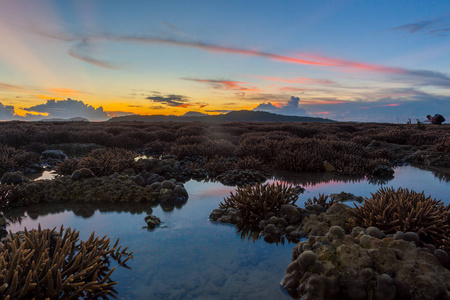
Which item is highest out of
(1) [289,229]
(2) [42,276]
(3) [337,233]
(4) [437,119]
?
(4) [437,119]

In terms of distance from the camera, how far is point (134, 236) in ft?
14.6

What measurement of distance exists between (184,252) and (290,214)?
202 cm

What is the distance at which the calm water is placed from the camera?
121 inches

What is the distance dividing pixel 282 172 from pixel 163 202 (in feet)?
17.1

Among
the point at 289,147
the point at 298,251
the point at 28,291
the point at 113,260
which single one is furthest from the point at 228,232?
the point at 289,147

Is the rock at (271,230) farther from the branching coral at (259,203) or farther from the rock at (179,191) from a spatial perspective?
the rock at (179,191)

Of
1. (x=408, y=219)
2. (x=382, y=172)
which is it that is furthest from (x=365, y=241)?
(x=382, y=172)

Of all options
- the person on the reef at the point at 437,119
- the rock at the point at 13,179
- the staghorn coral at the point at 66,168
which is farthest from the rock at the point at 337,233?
the person on the reef at the point at 437,119

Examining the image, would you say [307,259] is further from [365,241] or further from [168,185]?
[168,185]

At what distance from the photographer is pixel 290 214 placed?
4.87 meters

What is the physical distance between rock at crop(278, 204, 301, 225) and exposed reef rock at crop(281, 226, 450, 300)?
1.51 m

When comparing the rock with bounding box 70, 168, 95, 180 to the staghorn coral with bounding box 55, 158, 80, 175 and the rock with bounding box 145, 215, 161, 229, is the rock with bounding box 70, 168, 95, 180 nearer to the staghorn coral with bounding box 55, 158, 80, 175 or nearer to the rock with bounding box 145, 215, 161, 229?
the staghorn coral with bounding box 55, 158, 80, 175

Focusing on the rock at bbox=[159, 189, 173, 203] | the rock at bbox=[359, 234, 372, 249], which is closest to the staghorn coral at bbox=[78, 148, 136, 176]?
the rock at bbox=[159, 189, 173, 203]

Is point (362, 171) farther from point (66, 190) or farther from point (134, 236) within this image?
point (66, 190)
